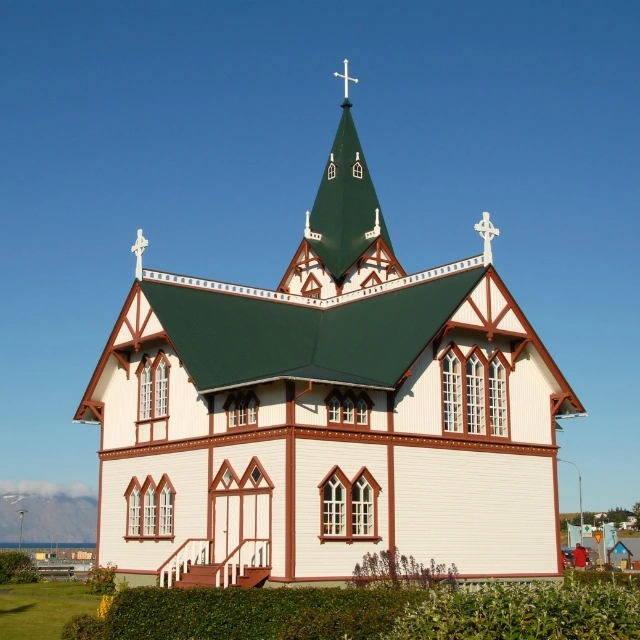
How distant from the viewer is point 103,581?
3428cm

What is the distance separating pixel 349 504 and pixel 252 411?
12.9 ft

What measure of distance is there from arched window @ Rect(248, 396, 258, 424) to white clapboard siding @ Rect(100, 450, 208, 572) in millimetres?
2484

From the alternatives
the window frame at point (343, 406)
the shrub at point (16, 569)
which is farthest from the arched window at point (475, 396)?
the shrub at point (16, 569)

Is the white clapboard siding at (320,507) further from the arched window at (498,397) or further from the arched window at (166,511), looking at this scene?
the arched window at (166,511)

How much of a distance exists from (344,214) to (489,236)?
11.6 metres

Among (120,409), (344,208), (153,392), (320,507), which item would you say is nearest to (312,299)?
(344,208)

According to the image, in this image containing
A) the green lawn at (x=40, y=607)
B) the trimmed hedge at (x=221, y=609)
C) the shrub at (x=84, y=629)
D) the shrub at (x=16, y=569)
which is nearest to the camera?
the trimmed hedge at (x=221, y=609)

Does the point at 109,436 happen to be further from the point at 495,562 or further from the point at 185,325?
the point at 495,562

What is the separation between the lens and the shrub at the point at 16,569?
39.9 m

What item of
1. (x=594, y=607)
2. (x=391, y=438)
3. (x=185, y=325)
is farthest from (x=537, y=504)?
(x=594, y=607)

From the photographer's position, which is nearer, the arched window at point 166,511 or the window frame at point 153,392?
the arched window at point 166,511

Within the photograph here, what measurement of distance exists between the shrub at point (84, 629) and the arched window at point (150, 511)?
11081 mm

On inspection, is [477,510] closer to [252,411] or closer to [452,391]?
[452,391]

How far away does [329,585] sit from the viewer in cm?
2797
